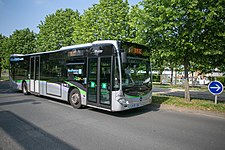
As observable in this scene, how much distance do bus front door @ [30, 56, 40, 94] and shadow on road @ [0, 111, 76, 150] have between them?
5421mm

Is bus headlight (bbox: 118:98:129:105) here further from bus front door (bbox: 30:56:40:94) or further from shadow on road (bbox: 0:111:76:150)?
bus front door (bbox: 30:56:40:94)

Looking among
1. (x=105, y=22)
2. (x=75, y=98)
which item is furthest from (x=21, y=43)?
(x=75, y=98)

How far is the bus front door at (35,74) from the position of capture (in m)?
11.6

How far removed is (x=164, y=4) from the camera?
28.3 feet

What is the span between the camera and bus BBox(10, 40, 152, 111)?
6.78 metres

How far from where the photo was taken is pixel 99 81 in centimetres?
740

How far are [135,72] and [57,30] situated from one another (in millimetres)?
17840

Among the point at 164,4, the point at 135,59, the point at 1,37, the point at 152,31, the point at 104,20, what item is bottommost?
the point at 135,59

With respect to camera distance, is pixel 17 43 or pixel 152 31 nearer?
pixel 152 31

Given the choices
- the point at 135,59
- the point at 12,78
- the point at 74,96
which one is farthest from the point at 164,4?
the point at 12,78

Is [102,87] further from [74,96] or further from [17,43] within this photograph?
[17,43]

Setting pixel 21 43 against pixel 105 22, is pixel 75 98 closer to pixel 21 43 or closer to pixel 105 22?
pixel 105 22

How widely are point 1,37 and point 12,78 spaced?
32.9 meters

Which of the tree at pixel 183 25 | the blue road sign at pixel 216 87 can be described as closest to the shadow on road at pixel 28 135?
the tree at pixel 183 25
